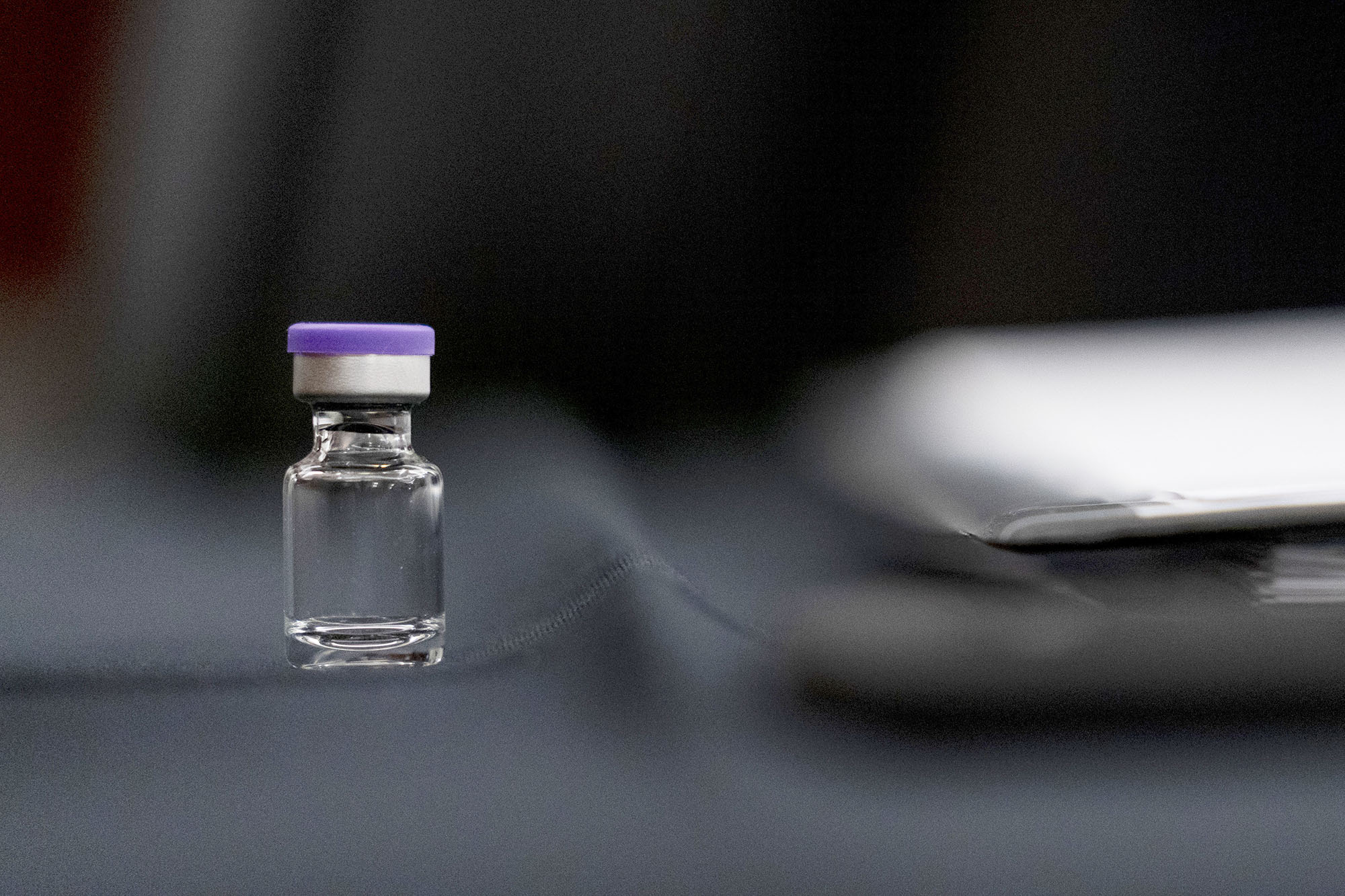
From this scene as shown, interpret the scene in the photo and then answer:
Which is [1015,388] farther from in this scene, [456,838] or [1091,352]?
[456,838]

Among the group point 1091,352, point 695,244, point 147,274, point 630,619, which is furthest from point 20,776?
point 1091,352

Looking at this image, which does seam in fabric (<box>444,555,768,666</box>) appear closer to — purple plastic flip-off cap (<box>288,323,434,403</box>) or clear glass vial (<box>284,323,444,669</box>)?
clear glass vial (<box>284,323,444,669</box>)

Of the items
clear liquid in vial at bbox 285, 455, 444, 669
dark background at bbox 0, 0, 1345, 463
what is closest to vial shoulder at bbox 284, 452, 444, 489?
clear liquid in vial at bbox 285, 455, 444, 669

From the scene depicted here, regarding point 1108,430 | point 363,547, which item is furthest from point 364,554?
point 1108,430

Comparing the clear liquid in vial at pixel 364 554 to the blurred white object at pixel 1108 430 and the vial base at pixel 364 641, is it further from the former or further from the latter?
the blurred white object at pixel 1108 430

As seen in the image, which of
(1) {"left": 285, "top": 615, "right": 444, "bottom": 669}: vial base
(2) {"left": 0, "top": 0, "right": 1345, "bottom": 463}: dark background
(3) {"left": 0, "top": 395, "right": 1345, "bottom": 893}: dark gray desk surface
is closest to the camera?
(3) {"left": 0, "top": 395, "right": 1345, "bottom": 893}: dark gray desk surface

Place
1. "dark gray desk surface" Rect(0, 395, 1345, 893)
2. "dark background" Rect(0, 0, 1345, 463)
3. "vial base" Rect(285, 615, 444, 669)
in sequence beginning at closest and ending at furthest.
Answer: "dark gray desk surface" Rect(0, 395, 1345, 893), "vial base" Rect(285, 615, 444, 669), "dark background" Rect(0, 0, 1345, 463)

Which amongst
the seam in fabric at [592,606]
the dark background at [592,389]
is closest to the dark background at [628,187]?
the dark background at [592,389]
